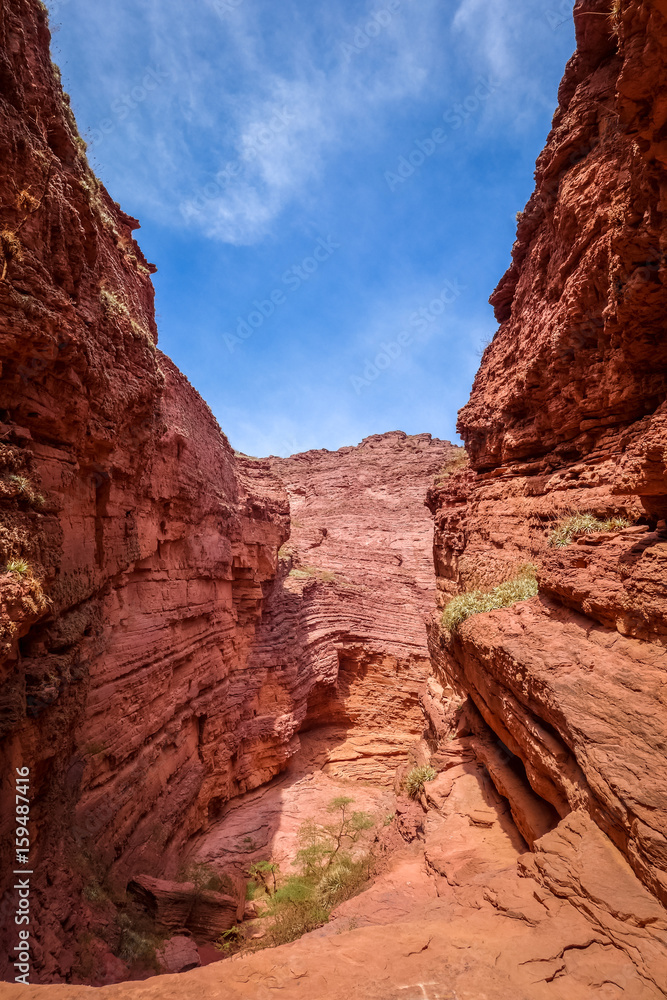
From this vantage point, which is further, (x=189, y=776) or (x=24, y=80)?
(x=189, y=776)

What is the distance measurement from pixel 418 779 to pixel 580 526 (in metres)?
5.63

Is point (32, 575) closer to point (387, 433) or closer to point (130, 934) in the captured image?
point (130, 934)

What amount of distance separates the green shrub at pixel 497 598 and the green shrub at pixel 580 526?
943mm

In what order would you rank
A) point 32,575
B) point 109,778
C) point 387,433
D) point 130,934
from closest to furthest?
1. point 32,575
2. point 130,934
3. point 109,778
4. point 387,433

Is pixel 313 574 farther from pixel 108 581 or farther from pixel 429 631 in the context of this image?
pixel 108 581

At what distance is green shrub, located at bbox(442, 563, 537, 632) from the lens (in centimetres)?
697

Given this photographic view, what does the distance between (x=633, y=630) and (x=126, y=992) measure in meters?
4.34

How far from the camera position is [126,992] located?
2643 millimetres

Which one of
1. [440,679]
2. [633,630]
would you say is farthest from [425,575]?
[633,630]

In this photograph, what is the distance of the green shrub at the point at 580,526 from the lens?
523 cm

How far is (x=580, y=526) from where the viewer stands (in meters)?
Answer: 5.96

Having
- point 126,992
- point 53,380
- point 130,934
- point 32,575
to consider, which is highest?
point 53,380

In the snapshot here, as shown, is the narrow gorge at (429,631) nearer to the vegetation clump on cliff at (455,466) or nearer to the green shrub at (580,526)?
the green shrub at (580,526)

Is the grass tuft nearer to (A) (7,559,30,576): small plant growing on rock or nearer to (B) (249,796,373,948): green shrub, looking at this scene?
(B) (249,796,373,948): green shrub
